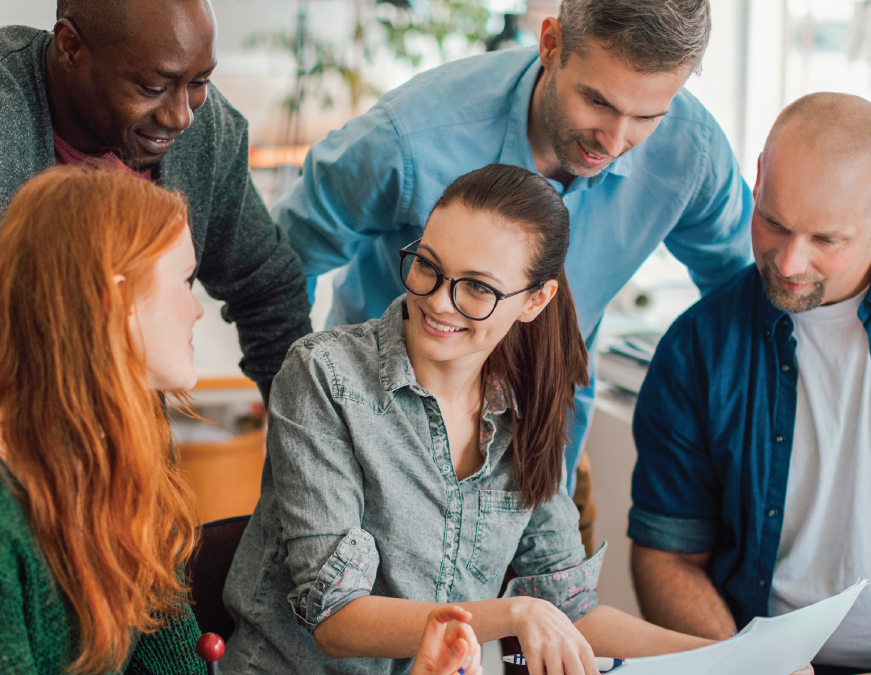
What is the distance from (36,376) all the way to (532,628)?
0.63 m

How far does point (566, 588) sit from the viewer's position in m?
1.22

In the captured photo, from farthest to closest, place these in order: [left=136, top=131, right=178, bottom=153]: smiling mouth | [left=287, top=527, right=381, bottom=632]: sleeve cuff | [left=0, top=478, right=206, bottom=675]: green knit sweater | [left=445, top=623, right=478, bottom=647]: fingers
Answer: [left=136, top=131, right=178, bottom=153]: smiling mouth
[left=287, top=527, right=381, bottom=632]: sleeve cuff
[left=445, top=623, right=478, bottom=647]: fingers
[left=0, top=478, right=206, bottom=675]: green knit sweater

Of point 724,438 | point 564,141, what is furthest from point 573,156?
point 724,438

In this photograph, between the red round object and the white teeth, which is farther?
the white teeth

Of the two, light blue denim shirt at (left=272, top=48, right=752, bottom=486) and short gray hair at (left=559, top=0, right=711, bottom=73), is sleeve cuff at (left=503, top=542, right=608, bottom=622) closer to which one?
light blue denim shirt at (left=272, top=48, right=752, bottom=486)

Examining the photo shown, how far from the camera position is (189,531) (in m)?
1.09

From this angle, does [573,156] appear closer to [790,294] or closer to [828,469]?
[790,294]

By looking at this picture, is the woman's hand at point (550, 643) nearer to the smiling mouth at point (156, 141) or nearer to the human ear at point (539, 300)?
the human ear at point (539, 300)

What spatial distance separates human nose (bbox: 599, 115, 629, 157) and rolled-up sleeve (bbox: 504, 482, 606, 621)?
566 millimetres

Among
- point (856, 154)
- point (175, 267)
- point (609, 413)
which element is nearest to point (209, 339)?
point (609, 413)

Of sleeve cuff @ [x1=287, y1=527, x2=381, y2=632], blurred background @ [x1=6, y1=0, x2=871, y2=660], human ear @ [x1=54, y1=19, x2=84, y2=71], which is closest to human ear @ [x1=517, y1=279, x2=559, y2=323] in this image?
sleeve cuff @ [x1=287, y1=527, x2=381, y2=632]

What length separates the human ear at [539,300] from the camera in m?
1.23

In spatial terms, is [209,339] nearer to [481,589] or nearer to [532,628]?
[481,589]

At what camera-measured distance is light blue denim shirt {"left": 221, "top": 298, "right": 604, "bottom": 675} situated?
1.09 m
